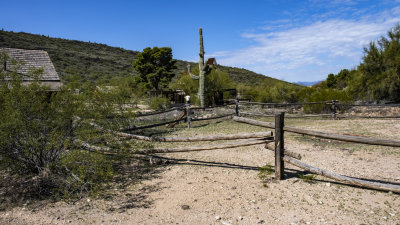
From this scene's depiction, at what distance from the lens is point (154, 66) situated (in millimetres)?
29734

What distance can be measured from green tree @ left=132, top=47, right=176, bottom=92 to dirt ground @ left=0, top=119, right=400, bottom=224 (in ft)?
79.8

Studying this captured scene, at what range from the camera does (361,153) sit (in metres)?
6.50

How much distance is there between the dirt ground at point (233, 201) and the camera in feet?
11.7

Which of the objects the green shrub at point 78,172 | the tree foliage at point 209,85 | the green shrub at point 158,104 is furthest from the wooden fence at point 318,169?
the tree foliage at point 209,85

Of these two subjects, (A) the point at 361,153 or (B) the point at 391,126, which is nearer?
(A) the point at 361,153

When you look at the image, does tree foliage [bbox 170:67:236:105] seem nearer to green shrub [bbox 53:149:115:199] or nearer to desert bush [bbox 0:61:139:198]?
desert bush [bbox 0:61:139:198]

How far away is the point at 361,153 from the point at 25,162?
698cm

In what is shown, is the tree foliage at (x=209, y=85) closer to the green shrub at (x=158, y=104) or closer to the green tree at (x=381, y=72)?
the green shrub at (x=158, y=104)

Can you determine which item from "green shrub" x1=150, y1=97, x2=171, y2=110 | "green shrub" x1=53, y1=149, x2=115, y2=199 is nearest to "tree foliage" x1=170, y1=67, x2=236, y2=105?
"green shrub" x1=150, y1=97, x2=171, y2=110

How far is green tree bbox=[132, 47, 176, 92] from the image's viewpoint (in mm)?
29359

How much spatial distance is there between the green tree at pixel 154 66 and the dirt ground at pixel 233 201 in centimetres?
2432

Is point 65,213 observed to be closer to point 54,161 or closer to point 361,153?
point 54,161

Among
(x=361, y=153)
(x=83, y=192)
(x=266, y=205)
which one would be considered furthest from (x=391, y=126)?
(x=83, y=192)

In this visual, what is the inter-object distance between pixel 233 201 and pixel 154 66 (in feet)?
88.5
